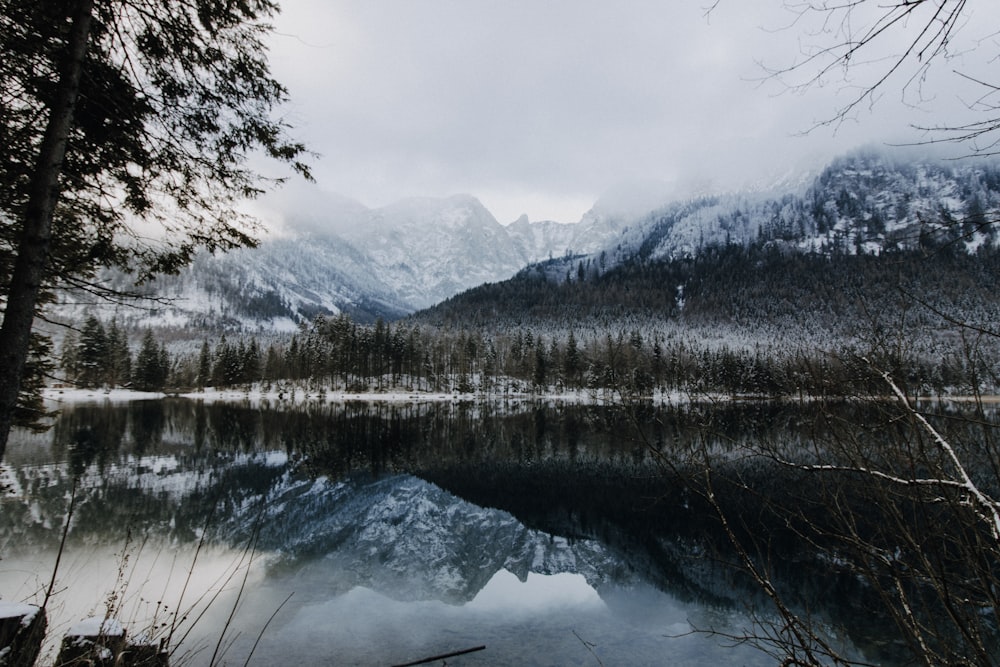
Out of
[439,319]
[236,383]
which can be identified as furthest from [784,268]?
[236,383]

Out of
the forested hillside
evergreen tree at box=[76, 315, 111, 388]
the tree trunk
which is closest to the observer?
the forested hillside

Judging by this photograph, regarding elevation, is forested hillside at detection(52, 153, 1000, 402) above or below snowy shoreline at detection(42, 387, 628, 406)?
above

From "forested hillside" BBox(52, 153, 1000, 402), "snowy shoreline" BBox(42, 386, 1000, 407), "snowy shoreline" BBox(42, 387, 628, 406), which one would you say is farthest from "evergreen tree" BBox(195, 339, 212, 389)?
"snowy shoreline" BBox(42, 387, 628, 406)

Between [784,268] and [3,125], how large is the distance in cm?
21648

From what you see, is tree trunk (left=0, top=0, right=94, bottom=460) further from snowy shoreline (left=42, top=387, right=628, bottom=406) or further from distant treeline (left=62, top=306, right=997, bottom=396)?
snowy shoreline (left=42, top=387, right=628, bottom=406)

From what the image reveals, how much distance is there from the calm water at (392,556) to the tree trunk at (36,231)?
207cm

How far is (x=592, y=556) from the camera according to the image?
1159cm

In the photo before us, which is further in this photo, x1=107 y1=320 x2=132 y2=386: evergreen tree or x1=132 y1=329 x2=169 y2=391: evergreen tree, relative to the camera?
x1=132 y1=329 x2=169 y2=391: evergreen tree

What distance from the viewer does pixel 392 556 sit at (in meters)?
11.5

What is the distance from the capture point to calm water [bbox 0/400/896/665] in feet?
23.0

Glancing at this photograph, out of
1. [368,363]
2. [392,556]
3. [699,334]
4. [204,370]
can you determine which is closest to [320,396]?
[368,363]

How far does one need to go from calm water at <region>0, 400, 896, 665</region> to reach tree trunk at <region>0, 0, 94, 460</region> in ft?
6.80

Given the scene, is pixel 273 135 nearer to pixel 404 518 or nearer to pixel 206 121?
pixel 206 121

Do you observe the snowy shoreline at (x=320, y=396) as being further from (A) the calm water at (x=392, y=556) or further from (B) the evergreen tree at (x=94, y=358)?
(A) the calm water at (x=392, y=556)
